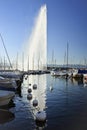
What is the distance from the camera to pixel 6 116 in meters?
18.5

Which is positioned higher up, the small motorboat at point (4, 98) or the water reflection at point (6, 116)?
the small motorboat at point (4, 98)

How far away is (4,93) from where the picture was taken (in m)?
22.0

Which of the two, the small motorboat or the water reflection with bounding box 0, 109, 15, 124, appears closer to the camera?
the water reflection with bounding box 0, 109, 15, 124

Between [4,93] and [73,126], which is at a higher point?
[4,93]

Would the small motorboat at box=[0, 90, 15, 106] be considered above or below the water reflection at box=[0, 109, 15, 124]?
above

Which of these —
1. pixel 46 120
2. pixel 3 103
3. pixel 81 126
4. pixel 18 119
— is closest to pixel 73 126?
pixel 81 126

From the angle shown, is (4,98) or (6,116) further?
(4,98)

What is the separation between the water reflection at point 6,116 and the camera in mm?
17281

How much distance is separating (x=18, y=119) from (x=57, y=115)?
3.14 m

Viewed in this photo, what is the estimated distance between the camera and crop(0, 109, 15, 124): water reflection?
1728 cm

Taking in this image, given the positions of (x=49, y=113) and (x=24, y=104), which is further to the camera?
(x=24, y=104)

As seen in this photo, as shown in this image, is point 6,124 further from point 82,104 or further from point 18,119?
point 82,104

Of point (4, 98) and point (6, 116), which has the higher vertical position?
point (4, 98)

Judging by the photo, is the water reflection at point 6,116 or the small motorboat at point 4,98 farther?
the small motorboat at point 4,98
